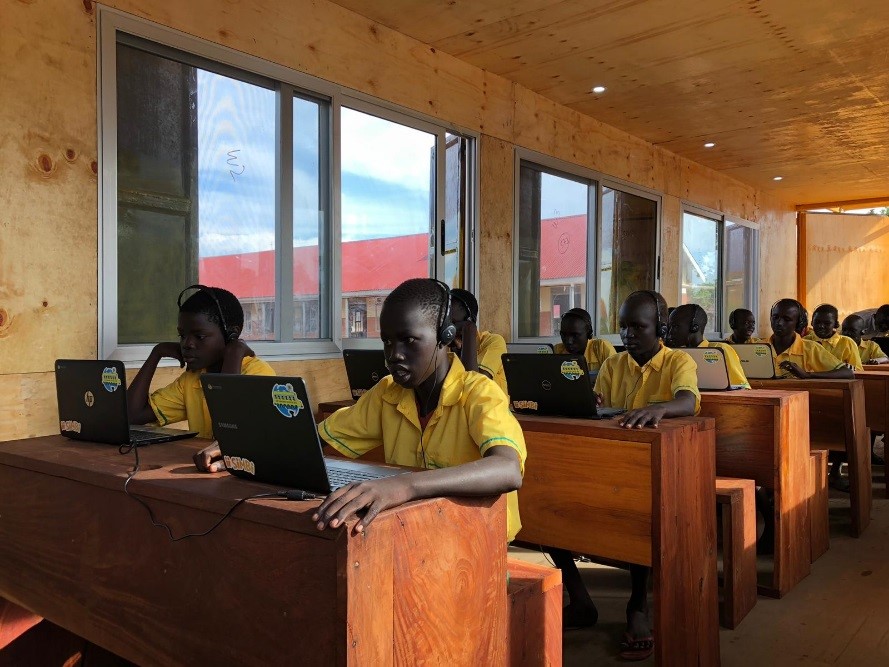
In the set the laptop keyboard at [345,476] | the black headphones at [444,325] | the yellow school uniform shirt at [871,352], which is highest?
the black headphones at [444,325]

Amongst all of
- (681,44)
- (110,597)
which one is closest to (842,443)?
(681,44)

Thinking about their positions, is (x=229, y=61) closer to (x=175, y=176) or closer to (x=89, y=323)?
(x=175, y=176)

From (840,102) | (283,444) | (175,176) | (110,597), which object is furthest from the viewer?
(840,102)

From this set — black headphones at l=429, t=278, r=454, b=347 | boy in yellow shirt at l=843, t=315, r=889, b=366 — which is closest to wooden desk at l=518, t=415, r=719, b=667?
black headphones at l=429, t=278, r=454, b=347

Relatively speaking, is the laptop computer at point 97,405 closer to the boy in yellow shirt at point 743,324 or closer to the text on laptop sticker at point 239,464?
the text on laptop sticker at point 239,464

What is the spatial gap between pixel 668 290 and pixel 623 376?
5.11m

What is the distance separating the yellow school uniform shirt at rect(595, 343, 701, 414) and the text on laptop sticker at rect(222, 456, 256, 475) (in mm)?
1776

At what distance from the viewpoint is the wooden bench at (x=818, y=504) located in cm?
366

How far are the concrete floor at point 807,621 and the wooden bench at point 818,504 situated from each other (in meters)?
0.06

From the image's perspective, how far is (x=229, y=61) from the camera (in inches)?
149

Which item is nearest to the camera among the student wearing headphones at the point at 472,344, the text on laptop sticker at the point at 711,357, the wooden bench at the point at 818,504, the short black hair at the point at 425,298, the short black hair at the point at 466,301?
the short black hair at the point at 425,298

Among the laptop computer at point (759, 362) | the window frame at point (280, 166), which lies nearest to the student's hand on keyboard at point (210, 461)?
the window frame at point (280, 166)

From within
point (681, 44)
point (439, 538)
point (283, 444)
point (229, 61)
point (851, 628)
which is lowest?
point (851, 628)

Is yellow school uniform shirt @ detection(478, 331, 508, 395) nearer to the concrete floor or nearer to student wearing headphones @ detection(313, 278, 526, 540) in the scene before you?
the concrete floor
